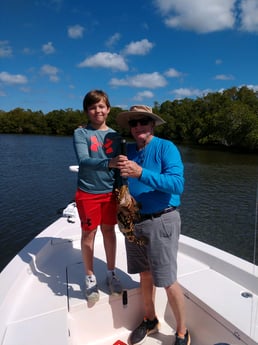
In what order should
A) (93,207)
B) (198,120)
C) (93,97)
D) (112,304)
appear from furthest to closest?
(198,120) → (112,304) → (93,207) → (93,97)

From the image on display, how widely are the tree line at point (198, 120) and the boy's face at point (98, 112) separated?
16668 millimetres

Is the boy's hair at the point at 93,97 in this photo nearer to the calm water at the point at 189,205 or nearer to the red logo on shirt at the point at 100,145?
the red logo on shirt at the point at 100,145

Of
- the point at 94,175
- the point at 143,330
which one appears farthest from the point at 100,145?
the point at 143,330

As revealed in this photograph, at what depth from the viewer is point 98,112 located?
6.87 feet

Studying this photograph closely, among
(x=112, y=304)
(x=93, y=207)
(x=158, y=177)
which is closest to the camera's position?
(x=158, y=177)

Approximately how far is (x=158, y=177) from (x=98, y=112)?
0.76m

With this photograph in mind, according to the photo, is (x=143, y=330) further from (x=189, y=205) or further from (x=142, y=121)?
(x=189, y=205)

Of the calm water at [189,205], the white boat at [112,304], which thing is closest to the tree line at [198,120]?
the calm water at [189,205]

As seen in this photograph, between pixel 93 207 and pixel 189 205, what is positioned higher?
pixel 93 207

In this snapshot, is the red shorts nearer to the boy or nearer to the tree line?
the boy

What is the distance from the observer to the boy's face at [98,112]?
2086 millimetres

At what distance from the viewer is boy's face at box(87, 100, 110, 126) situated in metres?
2.09

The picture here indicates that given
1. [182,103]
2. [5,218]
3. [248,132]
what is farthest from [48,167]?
[182,103]

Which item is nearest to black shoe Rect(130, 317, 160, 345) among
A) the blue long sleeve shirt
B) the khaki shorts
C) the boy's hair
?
the khaki shorts
